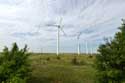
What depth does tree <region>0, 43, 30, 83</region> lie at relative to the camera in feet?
117

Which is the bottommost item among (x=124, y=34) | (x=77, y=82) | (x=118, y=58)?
(x=77, y=82)

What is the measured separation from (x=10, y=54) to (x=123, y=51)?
13.0m

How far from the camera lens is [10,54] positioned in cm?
3925

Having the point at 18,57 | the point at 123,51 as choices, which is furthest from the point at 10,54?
the point at 123,51

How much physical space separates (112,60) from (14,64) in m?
10.8

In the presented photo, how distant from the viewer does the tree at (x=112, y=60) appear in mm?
34438

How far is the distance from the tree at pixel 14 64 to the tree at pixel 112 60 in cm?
814

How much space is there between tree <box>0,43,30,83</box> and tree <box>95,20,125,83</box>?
26.7 feet

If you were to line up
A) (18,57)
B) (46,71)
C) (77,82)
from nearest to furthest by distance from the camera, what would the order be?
(18,57), (77,82), (46,71)

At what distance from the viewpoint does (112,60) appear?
1399 inches

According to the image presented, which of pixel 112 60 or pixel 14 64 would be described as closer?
pixel 112 60

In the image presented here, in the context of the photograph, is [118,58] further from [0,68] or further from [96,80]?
[0,68]

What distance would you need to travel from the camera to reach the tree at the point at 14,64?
35.6 metres

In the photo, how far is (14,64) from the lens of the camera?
37.8 m
